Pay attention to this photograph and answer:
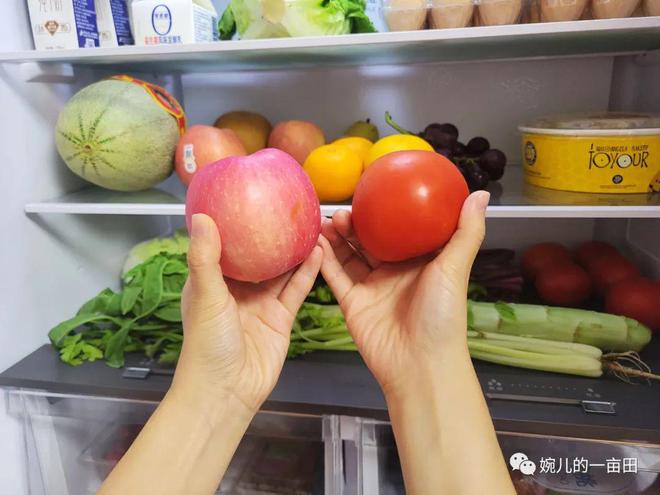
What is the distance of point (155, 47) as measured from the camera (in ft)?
3.06

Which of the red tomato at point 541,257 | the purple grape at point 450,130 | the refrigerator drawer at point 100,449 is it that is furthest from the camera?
the red tomato at point 541,257

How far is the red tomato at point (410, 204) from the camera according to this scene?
642mm

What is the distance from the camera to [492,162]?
1.11 meters

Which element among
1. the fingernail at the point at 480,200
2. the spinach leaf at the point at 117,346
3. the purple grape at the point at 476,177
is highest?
the fingernail at the point at 480,200

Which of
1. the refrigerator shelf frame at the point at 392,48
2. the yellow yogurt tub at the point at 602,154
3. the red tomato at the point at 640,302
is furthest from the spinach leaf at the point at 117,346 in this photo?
the red tomato at the point at 640,302

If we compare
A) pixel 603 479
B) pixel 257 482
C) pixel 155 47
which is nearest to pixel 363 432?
pixel 257 482

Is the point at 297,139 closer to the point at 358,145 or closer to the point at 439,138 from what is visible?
the point at 358,145

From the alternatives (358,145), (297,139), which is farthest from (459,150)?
(297,139)

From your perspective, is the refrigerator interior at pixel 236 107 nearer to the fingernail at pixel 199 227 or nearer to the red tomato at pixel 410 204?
the red tomato at pixel 410 204

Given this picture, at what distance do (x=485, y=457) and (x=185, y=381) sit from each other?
374mm

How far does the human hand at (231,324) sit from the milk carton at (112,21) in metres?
0.67

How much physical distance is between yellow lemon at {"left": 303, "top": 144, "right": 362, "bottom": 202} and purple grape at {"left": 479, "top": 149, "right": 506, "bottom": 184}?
0.29 metres

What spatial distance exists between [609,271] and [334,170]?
0.69 m

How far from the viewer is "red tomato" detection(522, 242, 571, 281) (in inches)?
49.6
